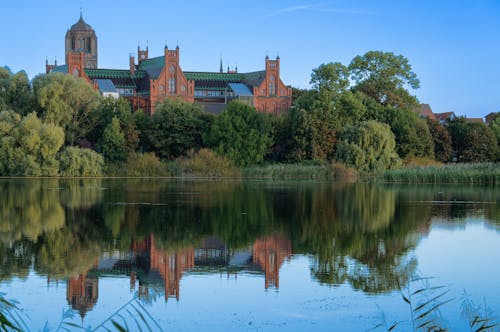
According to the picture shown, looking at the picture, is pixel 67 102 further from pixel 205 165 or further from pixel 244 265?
pixel 244 265

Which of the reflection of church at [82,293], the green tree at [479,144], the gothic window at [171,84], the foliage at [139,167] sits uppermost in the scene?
the gothic window at [171,84]

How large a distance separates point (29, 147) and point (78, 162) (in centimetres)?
342

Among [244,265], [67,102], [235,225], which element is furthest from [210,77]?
[244,265]

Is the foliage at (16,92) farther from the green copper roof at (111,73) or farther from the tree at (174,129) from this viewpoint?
the green copper roof at (111,73)

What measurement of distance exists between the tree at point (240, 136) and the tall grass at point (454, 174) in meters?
12.0

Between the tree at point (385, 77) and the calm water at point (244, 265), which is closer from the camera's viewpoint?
the calm water at point (244, 265)

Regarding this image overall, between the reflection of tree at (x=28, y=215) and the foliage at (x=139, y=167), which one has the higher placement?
the foliage at (x=139, y=167)

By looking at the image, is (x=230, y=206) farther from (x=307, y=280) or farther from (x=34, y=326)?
(x=34, y=326)

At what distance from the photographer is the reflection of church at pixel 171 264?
10.6 metres

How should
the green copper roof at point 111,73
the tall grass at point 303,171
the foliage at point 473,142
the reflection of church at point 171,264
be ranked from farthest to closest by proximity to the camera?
the green copper roof at point 111,73
the foliage at point 473,142
the tall grass at point 303,171
the reflection of church at point 171,264

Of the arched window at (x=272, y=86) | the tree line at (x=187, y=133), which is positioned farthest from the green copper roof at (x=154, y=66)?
the tree line at (x=187, y=133)

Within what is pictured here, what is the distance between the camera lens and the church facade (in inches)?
3059

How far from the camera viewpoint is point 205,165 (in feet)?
173

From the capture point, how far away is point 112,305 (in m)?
9.64
